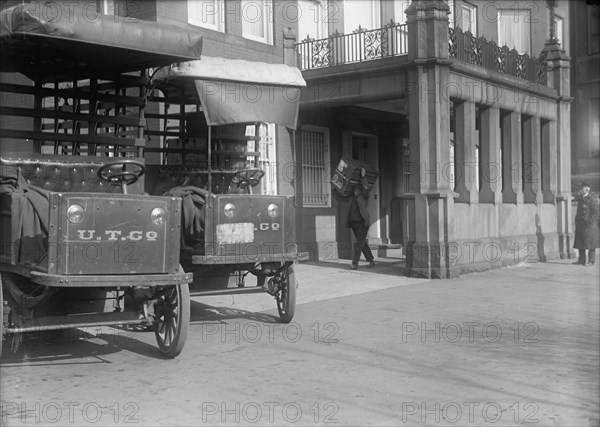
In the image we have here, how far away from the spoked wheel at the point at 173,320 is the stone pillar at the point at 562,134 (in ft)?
45.0

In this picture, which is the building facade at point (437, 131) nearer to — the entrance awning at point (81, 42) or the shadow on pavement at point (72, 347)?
the entrance awning at point (81, 42)

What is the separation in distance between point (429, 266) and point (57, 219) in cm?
864

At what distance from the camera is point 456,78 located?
46.2 ft

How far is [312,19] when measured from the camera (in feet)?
55.0

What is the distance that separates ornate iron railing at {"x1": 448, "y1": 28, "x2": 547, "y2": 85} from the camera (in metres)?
14.3

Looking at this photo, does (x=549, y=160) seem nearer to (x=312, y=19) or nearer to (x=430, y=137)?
(x=430, y=137)

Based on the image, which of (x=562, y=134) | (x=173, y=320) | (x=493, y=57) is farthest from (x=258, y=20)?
(x=173, y=320)

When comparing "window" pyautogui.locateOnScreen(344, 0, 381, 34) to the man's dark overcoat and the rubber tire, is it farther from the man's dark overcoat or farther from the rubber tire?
the rubber tire

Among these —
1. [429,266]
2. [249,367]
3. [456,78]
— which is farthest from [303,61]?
[249,367]

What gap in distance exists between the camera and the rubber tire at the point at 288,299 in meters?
8.61

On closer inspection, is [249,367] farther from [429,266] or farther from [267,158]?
[267,158]

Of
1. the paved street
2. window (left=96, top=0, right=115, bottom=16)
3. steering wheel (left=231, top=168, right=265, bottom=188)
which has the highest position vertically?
window (left=96, top=0, right=115, bottom=16)

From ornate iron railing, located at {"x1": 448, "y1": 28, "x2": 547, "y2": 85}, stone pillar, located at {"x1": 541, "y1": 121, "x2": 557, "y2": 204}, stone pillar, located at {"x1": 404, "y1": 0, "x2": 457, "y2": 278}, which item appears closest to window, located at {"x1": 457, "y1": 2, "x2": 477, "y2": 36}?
ornate iron railing, located at {"x1": 448, "y1": 28, "x2": 547, "y2": 85}

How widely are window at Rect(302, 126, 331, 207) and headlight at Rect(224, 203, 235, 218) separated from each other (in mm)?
8407
